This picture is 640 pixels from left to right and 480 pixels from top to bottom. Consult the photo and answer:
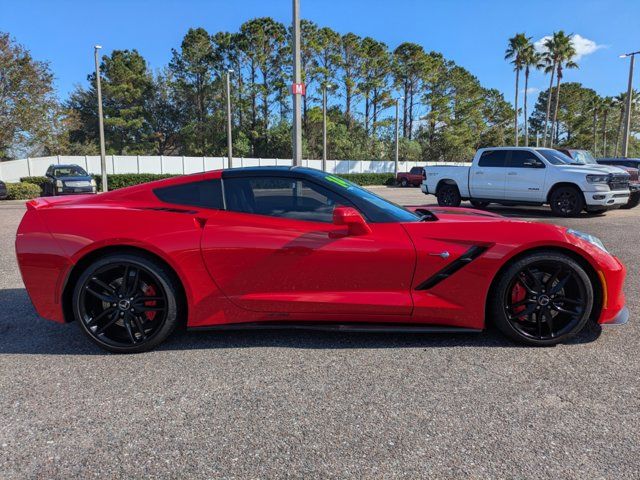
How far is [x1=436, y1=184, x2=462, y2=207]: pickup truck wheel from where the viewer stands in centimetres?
1404

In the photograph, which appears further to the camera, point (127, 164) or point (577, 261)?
point (127, 164)

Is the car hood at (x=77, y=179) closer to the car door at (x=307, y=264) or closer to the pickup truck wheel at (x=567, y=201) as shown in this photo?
the pickup truck wheel at (x=567, y=201)

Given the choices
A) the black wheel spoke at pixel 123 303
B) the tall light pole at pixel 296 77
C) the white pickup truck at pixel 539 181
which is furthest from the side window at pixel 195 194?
the white pickup truck at pixel 539 181

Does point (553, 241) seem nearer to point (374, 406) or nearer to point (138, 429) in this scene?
point (374, 406)

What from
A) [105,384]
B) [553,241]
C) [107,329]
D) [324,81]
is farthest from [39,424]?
[324,81]

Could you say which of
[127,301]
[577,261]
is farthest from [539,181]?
[127,301]

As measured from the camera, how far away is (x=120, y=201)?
346 centimetres

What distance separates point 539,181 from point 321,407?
1137cm

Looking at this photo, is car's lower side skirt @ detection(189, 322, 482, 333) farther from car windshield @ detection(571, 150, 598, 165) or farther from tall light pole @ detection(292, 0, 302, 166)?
car windshield @ detection(571, 150, 598, 165)

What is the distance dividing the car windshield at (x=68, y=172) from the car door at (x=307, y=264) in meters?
19.4

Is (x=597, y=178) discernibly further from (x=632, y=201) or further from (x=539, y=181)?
(x=632, y=201)

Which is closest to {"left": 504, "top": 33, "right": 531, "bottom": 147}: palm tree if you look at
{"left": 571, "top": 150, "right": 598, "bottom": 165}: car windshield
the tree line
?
the tree line

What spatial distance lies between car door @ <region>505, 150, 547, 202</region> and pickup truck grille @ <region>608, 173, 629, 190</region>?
60.4 inches

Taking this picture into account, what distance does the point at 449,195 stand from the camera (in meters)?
14.2
